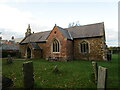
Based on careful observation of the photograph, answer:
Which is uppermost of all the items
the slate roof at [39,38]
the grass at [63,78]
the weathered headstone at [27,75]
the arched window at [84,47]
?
the slate roof at [39,38]

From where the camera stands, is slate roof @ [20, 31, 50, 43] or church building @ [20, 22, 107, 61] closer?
church building @ [20, 22, 107, 61]

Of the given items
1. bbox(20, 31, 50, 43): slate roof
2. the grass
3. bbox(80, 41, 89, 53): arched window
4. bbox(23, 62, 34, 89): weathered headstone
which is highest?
bbox(20, 31, 50, 43): slate roof

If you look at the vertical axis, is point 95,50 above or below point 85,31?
below

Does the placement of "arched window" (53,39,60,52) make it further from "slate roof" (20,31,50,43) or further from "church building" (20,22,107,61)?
"slate roof" (20,31,50,43)

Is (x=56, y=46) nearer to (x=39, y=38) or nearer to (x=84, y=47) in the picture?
(x=84, y=47)

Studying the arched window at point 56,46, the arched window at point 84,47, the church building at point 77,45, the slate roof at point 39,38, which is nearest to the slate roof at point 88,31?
the church building at point 77,45

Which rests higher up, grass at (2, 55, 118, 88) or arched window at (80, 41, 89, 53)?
arched window at (80, 41, 89, 53)

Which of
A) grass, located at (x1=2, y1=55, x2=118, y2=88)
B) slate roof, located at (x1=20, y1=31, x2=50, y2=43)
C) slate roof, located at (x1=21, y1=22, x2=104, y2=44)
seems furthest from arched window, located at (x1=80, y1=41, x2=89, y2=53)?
grass, located at (x1=2, y1=55, x2=118, y2=88)

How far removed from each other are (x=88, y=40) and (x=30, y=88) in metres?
17.5

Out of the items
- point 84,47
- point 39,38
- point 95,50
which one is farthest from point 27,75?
point 39,38

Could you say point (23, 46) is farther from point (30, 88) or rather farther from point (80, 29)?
point (30, 88)

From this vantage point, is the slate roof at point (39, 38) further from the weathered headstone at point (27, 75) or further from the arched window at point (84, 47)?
the weathered headstone at point (27, 75)

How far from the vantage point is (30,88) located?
569cm

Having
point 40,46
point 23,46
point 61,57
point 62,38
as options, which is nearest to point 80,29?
point 62,38
